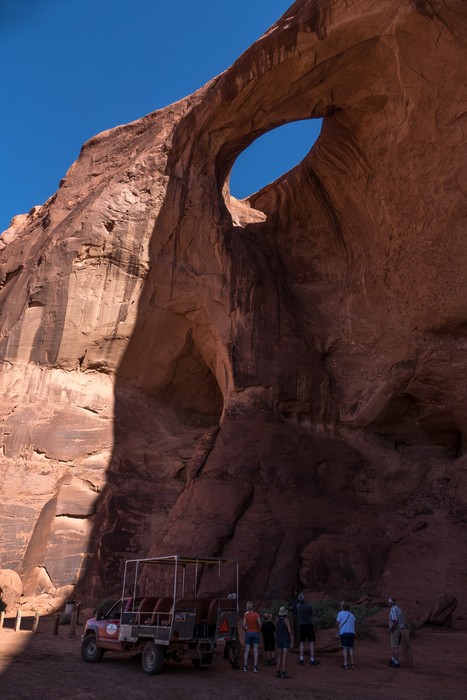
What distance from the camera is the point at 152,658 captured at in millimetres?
8273

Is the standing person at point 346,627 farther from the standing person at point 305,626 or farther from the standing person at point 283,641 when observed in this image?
the standing person at point 283,641

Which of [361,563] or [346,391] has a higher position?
[346,391]

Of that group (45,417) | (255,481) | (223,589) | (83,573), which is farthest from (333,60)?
(83,573)

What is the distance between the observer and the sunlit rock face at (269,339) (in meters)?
15.0

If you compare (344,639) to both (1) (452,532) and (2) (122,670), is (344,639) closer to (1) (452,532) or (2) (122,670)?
(2) (122,670)

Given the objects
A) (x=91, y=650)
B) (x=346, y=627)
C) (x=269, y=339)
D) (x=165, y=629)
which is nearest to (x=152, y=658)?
(x=165, y=629)

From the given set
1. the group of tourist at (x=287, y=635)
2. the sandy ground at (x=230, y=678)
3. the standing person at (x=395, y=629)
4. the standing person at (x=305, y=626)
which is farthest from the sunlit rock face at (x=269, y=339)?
the standing person at (x=395, y=629)

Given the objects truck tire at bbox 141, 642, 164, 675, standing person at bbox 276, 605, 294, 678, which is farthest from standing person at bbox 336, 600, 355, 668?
truck tire at bbox 141, 642, 164, 675

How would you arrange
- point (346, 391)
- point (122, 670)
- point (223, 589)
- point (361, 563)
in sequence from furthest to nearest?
point (346, 391) < point (361, 563) < point (223, 589) < point (122, 670)

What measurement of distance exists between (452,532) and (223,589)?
666cm

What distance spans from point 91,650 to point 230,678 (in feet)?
7.91

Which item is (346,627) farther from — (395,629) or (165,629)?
(165,629)

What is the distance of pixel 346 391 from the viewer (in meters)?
18.9

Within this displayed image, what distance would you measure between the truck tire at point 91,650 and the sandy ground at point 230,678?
0.15 meters
